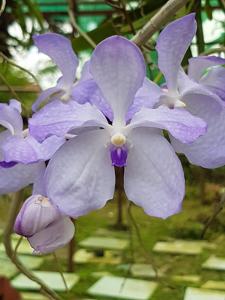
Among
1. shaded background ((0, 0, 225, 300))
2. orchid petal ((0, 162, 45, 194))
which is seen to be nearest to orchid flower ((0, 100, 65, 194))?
orchid petal ((0, 162, 45, 194))

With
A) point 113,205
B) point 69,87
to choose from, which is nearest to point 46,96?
point 69,87

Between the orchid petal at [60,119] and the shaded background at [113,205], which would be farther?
the shaded background at [113,205]

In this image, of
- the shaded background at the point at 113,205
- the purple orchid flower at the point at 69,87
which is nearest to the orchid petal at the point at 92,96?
the purple orchid flower at the point at 69,87

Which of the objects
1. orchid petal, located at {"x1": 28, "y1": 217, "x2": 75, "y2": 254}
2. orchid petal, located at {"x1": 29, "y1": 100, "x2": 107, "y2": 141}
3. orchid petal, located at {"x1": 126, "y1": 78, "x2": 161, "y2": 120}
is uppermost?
orchid petal, located at {"x1": 29, "y1": 100, "x2": 107, "y2": 141}

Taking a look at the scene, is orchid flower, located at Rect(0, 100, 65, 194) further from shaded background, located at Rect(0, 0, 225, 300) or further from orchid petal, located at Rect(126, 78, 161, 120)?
shaded background, located at Rect(0, 0, 225, 300)

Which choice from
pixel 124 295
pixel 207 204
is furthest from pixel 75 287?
pixel 207 204

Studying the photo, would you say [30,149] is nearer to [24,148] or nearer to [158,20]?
[24,148]

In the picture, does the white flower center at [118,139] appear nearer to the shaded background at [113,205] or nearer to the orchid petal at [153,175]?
the orchid petal at [153,175]
